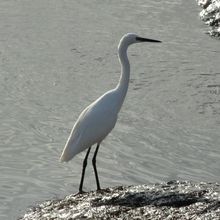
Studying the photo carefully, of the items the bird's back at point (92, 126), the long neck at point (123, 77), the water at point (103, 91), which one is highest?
the long neck at point (123, 77)

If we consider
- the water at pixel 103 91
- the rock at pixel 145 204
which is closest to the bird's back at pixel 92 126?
the rock at pixel 145 204

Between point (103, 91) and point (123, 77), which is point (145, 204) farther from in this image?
point (103, 91)

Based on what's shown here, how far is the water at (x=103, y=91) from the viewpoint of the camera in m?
11.2

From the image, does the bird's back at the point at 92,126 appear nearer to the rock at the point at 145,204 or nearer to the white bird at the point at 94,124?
the white bird at the point at 94,124

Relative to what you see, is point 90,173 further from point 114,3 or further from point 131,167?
point 114,3

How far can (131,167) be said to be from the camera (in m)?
11.3

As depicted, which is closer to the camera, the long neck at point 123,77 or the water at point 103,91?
the long neck at point 123,77

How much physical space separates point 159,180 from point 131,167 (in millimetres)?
580

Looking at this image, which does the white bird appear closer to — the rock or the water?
the rock

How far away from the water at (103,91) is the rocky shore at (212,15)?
0.77 ft

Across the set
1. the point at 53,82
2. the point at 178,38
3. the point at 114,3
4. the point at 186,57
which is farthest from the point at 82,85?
the point at 114,3

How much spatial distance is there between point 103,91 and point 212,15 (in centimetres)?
612

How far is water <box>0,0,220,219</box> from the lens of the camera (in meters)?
11.2

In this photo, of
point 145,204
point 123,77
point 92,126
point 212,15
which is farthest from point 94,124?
point 212,15
